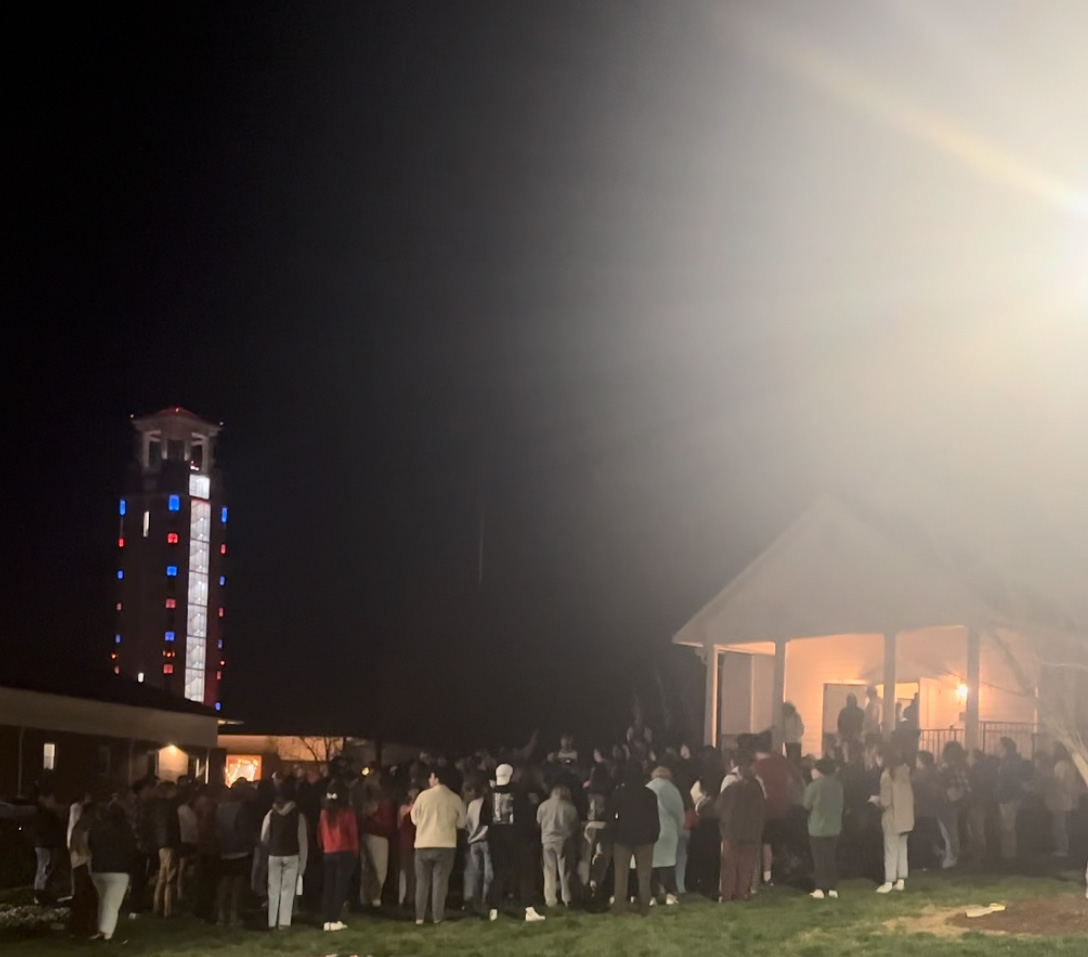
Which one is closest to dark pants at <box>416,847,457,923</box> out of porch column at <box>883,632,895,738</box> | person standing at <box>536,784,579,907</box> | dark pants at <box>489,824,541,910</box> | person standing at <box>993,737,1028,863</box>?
dark pants at <box>489,824,541,910</box>

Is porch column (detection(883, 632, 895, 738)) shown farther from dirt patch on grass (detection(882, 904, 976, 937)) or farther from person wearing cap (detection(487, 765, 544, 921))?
person wearing cap (detection(487, 765, 544, 921))

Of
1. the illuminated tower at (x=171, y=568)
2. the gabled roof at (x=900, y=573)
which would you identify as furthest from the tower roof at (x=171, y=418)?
the gabled roof at (x=900, y=573)

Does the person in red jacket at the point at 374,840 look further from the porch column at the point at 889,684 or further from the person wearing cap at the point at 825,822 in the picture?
the porch column at the point at 889,684

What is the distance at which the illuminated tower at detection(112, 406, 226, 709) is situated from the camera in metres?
95.5

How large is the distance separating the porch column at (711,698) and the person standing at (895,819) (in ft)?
32.6

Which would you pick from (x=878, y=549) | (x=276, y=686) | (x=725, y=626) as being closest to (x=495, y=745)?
(x=725, y=626)

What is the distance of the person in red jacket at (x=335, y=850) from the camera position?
1516 cm

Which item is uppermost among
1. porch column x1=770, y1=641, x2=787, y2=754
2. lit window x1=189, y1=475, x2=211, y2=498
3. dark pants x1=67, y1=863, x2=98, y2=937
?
lit window x1=189, y1=475, x2=211, y2=498

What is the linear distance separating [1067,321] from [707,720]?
37.2ft

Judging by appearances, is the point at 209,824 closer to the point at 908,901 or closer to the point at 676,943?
the point at 676,943

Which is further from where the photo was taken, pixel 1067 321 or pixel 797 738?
pixel 797 738

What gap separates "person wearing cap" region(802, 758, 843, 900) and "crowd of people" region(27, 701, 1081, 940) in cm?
2

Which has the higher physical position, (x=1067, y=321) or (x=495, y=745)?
(x=1067, y=321)

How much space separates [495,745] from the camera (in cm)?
3984
